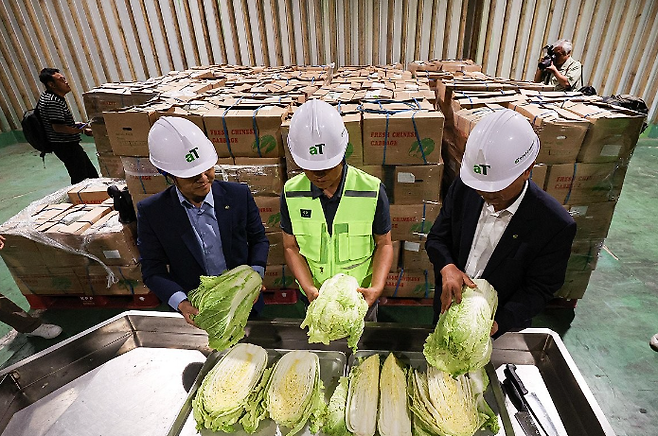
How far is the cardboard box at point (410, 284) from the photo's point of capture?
14.1 feet

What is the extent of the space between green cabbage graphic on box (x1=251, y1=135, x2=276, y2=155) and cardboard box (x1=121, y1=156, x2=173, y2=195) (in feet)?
3.44

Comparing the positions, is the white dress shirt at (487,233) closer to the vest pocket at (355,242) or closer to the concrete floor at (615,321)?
the vest pocket at (355,242)

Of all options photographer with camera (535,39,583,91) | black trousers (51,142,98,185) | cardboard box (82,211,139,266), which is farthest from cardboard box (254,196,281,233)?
photographer with camera (535,39,583,91)

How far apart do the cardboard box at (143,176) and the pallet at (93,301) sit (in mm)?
1467

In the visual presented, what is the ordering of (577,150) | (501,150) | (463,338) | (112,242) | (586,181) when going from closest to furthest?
(463,338) → (501,150) → (577,150) → (586,181) → (112,242)

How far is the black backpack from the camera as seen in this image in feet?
18.6

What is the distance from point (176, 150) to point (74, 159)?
5.62m

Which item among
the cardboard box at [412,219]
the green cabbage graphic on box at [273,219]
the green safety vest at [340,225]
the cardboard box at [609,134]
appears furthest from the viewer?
the green cabbage graphic on box at [273,219]

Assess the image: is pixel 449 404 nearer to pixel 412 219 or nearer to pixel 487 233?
pixel 487 233

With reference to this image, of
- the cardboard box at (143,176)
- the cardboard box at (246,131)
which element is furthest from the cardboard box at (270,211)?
the cardboard box at (143,176)

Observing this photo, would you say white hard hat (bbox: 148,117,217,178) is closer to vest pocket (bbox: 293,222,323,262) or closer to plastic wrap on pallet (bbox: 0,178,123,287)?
vest pocket (bbox: 293,222,323,262)

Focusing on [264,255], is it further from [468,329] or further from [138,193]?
[138,193]

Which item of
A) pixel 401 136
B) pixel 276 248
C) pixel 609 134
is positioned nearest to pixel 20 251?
pixel 276 248

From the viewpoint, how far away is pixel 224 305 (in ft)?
6.39
